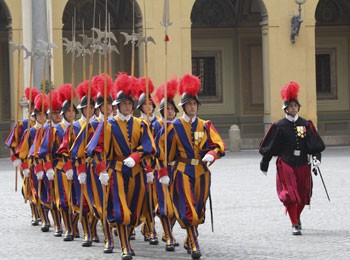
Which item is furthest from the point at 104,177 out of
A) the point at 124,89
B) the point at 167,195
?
the point at 124,89

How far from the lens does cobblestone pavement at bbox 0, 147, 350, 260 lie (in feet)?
34.6

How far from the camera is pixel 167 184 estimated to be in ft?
34.2

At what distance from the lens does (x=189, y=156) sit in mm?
10523

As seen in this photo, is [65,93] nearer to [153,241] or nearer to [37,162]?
[37,162]

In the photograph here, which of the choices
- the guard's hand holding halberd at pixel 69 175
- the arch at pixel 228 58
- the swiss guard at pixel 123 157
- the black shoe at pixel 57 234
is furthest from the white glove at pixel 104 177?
the arch at pixel 228 58

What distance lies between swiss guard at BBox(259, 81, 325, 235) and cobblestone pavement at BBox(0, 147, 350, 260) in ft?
1.39

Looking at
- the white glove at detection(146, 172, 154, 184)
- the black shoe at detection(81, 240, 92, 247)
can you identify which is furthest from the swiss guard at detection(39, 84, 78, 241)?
the white glove at detection(146, 172, 154, 184)

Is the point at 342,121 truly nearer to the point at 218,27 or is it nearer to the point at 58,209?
the point at 218,27

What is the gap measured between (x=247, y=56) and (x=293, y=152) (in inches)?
753

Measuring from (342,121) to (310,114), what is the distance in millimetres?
3130

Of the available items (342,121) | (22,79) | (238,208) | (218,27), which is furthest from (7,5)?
(238,208)

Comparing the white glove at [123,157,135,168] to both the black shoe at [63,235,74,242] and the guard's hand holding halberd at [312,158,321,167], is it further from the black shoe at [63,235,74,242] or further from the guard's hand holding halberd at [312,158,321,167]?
the guard's hand holding halberd at [312,158,321,167]

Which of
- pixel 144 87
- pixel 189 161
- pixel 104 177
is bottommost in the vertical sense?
pixel 104 177

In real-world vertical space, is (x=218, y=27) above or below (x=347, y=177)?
above
